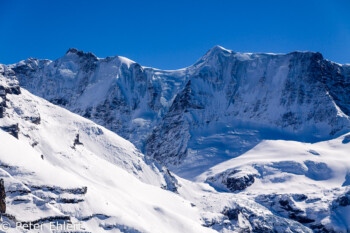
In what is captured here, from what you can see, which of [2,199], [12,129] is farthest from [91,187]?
[2,199]

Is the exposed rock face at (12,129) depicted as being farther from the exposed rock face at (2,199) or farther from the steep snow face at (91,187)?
the exposed rock face at (2,199)

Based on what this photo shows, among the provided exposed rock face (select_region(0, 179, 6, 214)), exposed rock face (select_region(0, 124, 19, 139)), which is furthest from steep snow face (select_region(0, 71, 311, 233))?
exposed rock face (select_region(0, 179, 6, 214))

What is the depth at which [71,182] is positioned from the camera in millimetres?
121938

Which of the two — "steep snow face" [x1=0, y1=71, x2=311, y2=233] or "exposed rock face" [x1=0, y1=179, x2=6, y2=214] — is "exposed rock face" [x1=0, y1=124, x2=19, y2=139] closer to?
"steep snow face" [x1=0, y1=71, x2=311, y2=233]

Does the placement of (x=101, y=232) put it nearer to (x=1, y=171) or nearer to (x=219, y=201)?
(x=1, y=171)

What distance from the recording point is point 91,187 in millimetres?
131250

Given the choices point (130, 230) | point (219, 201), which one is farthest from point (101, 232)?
point (219, 201)

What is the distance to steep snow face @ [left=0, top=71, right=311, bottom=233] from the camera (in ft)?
370

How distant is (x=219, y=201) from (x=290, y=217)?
2648cm

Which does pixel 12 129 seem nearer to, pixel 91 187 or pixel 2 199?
pixel 91 187

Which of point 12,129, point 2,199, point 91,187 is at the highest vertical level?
point 12,129

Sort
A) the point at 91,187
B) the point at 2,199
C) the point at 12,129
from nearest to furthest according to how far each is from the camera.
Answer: the point at 2,199 < the point at 91,187 < the point at 12,129

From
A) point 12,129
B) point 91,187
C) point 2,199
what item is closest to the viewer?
point 2,199

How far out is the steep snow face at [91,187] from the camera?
370ft
